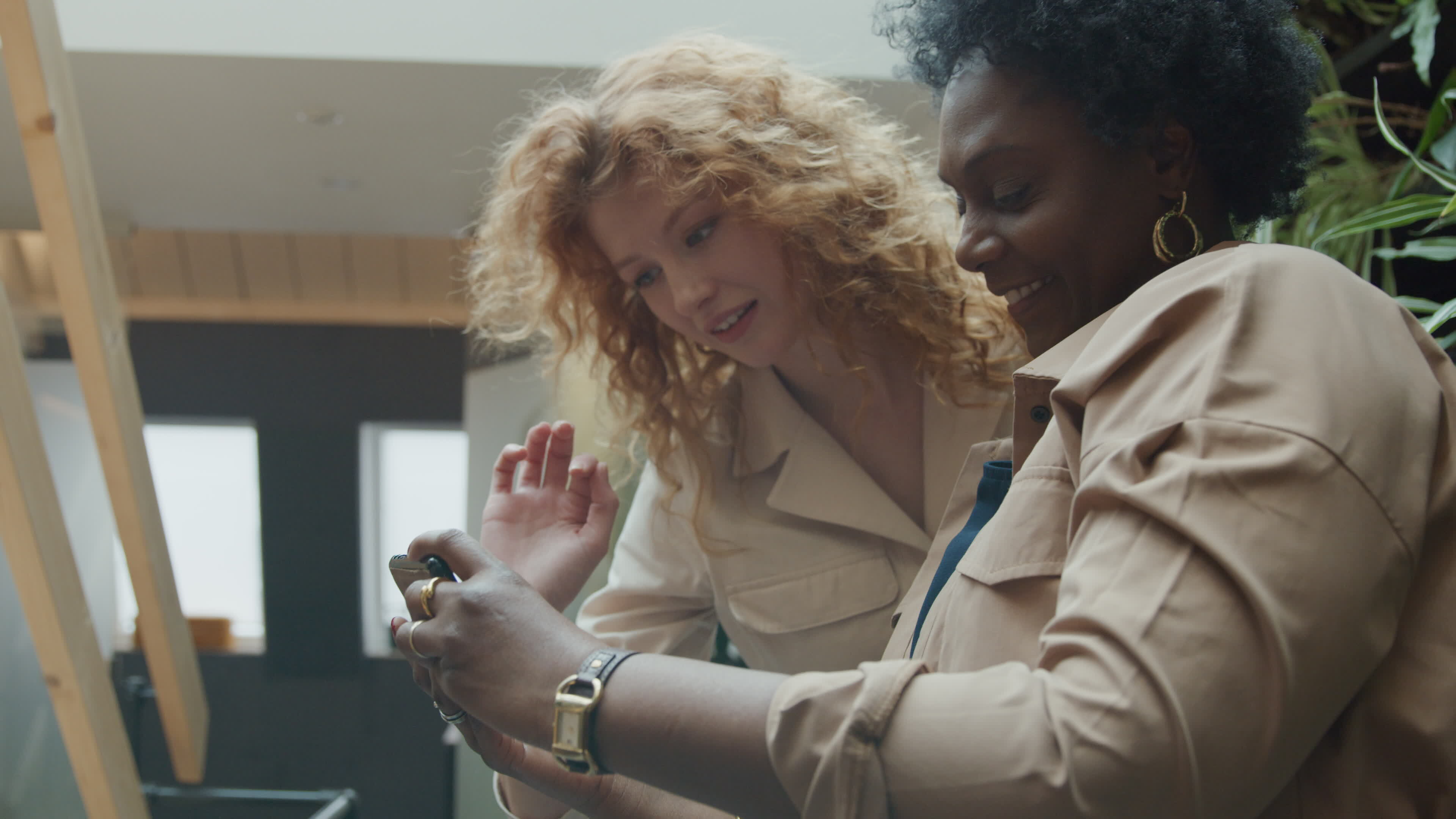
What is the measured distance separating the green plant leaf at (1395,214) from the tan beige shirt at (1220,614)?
0.77 m

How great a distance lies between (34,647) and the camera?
2.60m

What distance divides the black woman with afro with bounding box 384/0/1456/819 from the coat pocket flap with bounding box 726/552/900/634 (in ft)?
2.31

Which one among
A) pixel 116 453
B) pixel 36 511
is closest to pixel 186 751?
pixel 116 453

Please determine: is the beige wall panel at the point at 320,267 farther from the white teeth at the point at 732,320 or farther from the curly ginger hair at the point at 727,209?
the white teeth at the point at 732,320

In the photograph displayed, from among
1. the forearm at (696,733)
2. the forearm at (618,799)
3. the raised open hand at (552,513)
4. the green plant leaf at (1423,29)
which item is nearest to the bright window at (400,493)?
the raised open hand at (552,513)

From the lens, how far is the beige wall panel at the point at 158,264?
15.2ft

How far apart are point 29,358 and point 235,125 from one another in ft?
2.81

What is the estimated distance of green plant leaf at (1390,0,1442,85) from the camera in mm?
1548

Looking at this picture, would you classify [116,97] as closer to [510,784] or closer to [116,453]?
[116,453]

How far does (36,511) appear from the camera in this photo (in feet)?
6.15

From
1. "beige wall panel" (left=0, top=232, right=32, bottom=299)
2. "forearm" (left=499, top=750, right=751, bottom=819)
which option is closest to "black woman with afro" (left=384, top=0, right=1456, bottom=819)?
"forearm" (left=499, top=750, right=751, bottom=819)

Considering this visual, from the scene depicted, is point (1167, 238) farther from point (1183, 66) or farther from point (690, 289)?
point (690, 289)

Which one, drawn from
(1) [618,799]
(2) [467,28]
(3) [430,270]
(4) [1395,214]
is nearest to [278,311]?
(3) [430,270]

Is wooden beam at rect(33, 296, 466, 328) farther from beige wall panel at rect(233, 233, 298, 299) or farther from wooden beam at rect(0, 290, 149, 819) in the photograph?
wooden beam at rect(0, 290, 149, 819)
